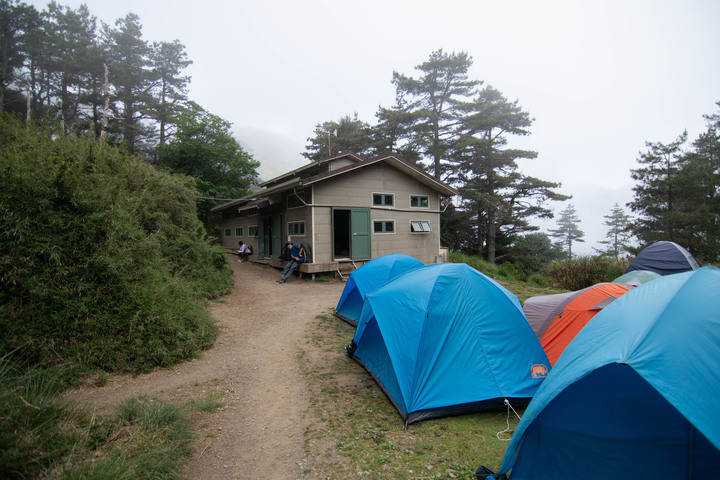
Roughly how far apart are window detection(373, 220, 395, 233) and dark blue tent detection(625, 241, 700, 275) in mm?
9023

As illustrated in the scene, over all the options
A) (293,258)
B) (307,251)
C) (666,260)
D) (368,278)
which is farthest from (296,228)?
(666,260)

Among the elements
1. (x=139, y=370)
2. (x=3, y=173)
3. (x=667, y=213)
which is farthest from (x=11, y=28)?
(x=667, y=213)

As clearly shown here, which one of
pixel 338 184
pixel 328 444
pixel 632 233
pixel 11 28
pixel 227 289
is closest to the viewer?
pixel 328 444

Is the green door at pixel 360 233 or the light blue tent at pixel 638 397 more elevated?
the green door at pixel 360 233

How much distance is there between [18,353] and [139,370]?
4.49 ft

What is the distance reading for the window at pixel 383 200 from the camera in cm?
1437

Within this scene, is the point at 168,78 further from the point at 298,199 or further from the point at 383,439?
the point at 383,439

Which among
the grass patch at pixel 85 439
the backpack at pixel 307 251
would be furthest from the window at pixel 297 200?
the grass patch at pixel 85 439

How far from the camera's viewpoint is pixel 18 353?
4113 mm

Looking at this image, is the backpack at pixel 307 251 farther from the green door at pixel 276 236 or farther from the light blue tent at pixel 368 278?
the light blue tent at pixel 368 278

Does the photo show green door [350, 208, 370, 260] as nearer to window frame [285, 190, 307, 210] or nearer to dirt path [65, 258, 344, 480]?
window frame [285, 190, 307, 210]

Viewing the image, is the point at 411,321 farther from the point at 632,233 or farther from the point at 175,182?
the point at 632,233

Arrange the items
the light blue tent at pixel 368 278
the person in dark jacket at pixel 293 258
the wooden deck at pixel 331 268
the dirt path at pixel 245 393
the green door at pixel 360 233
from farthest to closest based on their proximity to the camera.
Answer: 1. the green door at pixel 360 233
2. the wooden deck at pixel 331 268
3. the person in dark jacket at pixel 293 258
4. the light blue tent at pixel 368 278
5. the dirt path at pixel 245 393

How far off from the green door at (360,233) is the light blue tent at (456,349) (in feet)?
29.8
